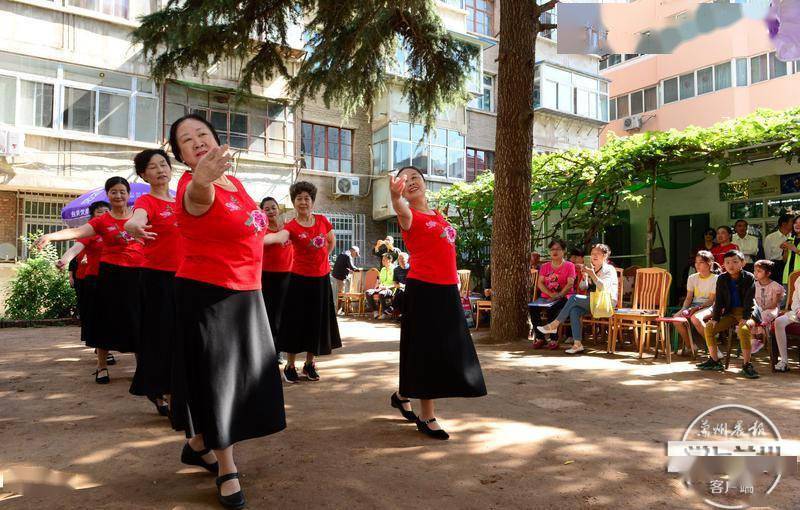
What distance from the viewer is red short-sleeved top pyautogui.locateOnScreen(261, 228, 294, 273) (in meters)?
5.68

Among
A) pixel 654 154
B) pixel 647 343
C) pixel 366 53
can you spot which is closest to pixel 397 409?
pixel 647 343

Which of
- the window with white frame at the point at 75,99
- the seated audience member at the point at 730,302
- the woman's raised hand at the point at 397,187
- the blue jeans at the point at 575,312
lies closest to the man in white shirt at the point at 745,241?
the blue jeans at the point at 575,312

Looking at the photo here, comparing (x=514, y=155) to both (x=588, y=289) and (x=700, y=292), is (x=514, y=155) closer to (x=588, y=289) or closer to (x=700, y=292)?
(x=588, y=289)

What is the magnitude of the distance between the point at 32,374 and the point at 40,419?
2.24 metres

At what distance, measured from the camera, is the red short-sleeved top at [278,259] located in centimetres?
568

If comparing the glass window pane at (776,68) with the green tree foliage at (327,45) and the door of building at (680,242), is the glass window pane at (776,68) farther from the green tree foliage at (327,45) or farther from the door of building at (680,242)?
the green tree foliage at (327,45)

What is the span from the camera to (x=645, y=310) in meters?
7.66

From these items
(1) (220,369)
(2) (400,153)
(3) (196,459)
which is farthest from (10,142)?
(1) (220,369)

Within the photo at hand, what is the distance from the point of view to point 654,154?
999cm

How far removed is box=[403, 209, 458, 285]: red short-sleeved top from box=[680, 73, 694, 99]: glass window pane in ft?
75.9

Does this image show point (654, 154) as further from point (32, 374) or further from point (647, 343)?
point (32, 374)

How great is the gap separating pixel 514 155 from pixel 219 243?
247 inches

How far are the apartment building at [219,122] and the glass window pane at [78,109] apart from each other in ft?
0.09

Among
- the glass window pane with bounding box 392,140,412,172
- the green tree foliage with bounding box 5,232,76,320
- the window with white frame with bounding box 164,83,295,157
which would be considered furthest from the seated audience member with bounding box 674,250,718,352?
the glass window pane with bounding box 392,140,412,172
